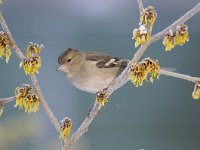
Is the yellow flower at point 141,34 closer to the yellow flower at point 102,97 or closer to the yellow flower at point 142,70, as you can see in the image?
the yellow flower at point 142,70

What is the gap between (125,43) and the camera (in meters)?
4.62

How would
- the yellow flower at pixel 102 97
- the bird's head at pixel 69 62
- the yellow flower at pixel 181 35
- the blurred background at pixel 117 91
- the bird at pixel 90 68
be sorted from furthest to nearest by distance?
the blurred background at pixel 117 91 → the bird's head at pixel 69 62 → the bird at pixel 90 68 → the yellow flower at pixel 102 97 → the yellow flower at pixel 181 35

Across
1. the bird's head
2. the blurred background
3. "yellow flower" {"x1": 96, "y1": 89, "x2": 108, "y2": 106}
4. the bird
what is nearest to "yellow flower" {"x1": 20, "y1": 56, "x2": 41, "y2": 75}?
"yellow flower" {"x1": 96, "y1": 89, "x2": 108, "y2": 106}

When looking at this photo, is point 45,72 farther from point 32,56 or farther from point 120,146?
point 32,56

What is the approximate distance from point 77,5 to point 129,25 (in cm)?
65

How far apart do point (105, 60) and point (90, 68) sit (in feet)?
0.23

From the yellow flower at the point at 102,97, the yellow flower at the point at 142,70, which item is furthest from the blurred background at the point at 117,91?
the yellow flower at the point at 142,70

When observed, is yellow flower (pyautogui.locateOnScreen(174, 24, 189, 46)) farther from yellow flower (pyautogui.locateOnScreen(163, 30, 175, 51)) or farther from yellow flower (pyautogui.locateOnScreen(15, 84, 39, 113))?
yellow flower (pyautogui.locateOnScreen(15, 84, 39, 113))

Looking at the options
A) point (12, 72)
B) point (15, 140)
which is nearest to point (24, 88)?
point (15, 140)

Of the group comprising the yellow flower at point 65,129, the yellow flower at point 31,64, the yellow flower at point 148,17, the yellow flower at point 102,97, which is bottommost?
the yellow flower at point 65,129

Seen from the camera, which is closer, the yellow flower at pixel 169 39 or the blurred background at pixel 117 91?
the yellow flower at pixel 169 39

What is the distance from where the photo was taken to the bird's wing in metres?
2.10

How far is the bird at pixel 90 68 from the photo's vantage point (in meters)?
2.07

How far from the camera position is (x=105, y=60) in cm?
218
